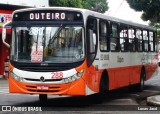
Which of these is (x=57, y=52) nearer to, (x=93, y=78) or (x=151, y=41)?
(x=93, y=78)

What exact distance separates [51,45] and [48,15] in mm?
956

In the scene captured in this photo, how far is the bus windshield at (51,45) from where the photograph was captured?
47.5ft

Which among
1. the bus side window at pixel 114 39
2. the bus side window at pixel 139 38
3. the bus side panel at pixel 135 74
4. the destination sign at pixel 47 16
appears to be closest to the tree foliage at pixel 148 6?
the bus side window at pixel 139 38

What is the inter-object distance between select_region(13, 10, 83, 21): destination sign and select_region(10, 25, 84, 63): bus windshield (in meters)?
0.26

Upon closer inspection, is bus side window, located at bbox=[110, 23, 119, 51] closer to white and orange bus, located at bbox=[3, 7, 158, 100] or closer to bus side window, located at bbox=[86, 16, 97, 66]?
white and orange bus, located at bbox=[3, 7, 158, 100]

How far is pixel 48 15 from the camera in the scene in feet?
48.9

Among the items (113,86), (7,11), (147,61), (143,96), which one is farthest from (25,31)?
(7,11)

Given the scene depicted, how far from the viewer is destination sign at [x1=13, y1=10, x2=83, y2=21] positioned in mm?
14750

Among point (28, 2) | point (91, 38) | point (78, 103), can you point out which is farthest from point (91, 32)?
point (28, 2)

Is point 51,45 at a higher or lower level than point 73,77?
higher

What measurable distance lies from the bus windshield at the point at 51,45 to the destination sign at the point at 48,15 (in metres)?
0.26

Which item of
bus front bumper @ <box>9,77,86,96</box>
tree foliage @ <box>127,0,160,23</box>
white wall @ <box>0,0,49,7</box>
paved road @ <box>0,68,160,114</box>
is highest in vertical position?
white wall @ <box>0,0,49,7</box>

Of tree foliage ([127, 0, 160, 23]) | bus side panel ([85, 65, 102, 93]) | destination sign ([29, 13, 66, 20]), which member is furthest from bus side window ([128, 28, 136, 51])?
destination sign ([29, 13, 66, 20])

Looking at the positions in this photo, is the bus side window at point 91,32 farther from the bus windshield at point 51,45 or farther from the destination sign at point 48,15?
the destination sign at point 48,15
